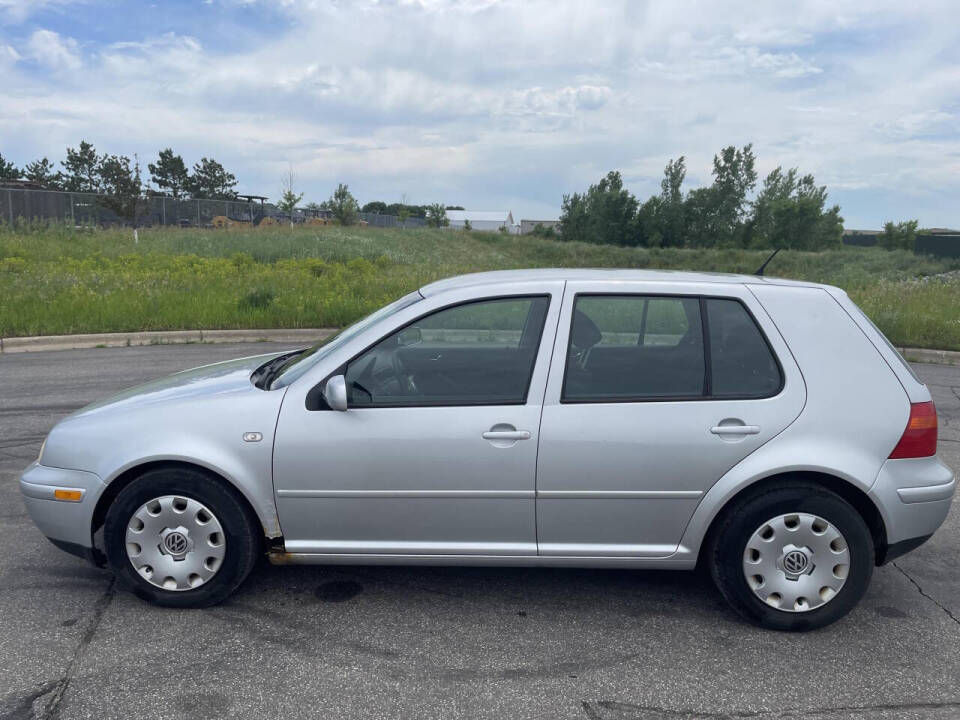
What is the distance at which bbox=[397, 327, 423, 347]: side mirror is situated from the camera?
369 centimetres

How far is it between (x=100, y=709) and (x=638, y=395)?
2506mm

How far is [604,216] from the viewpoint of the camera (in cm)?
7975

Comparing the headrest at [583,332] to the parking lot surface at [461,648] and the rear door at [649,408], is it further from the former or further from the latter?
the parking lot surface at [461,648]

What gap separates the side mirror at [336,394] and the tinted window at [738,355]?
1.68m

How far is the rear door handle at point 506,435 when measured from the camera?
11.4ft

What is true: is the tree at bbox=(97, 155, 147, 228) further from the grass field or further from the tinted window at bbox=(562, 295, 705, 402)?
the tinted window at bbox=(562, 295, 705, 402)

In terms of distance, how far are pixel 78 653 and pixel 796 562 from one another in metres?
3.14

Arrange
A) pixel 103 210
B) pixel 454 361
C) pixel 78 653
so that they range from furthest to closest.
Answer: pixel 103 210, pixel 454 361, pixel 78 653

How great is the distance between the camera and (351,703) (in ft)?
9.71

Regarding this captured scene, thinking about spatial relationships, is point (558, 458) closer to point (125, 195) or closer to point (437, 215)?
point (125, 195)

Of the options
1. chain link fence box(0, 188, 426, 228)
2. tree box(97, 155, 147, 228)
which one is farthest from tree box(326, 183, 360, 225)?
tree box(97, 155, 147, 228)

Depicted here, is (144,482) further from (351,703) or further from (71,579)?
(351,703)

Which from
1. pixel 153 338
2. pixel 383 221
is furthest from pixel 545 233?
pixel 153 338

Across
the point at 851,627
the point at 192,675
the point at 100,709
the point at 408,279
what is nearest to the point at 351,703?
the point at 192,675
